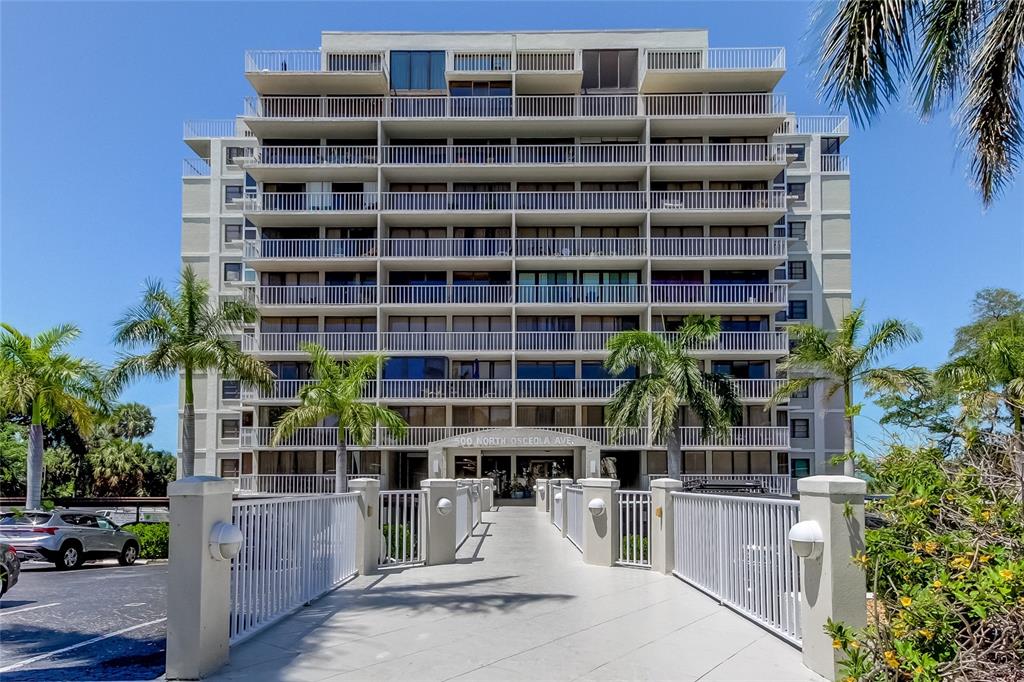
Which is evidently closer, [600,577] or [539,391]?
[600,577]

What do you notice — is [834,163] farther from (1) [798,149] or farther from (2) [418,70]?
(2) [418,70]

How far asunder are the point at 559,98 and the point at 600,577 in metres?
32.4

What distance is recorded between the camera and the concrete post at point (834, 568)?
6.04 metres

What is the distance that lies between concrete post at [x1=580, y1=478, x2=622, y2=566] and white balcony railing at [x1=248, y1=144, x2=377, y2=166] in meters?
30.4

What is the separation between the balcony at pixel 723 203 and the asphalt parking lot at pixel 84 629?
3061 cm

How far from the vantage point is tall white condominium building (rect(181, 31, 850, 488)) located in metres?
38.9

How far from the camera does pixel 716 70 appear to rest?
3888cm

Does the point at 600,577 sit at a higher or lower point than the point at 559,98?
lower

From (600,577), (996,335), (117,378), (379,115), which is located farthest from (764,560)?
(379,115)

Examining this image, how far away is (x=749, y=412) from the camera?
3950 cm

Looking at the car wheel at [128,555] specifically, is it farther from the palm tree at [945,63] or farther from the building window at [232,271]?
the building window at [232,271]

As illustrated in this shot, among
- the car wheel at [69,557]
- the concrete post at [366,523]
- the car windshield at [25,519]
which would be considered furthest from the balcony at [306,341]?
the concrete post at [366,523]

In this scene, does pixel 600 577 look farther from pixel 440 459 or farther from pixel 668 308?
pixel 668 308

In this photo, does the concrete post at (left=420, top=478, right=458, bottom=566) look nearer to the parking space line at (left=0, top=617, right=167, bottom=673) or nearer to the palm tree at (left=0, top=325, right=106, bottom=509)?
the parking space line at (left=0, top=617, right=167, bottom=673)
